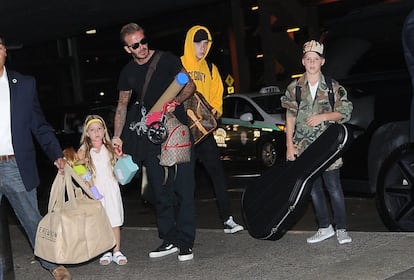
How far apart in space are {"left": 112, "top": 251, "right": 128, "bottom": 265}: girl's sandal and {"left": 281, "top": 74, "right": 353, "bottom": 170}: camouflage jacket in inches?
68.9

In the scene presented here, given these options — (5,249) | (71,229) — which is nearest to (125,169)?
(71,229)

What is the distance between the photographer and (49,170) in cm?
1945

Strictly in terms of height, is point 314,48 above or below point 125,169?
above

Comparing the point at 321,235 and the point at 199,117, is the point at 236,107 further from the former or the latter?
the point at 321,235

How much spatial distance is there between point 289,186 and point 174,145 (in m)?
1.01

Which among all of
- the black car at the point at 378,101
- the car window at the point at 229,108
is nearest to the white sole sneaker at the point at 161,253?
the black car at the point at 378,101

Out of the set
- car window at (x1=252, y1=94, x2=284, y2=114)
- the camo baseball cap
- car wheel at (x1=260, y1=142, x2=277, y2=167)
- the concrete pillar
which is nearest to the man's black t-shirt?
the camo baseball cap

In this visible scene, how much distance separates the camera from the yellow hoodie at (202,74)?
7.45 metres

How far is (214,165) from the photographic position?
786 centimetres

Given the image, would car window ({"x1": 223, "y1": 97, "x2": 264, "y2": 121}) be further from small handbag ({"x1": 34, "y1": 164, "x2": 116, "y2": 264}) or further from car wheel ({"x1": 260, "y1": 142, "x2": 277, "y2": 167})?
small handbag ({"x1": 34, "y1": 164, "x2": 116, "y2": 264})

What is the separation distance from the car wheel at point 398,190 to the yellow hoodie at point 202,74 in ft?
5.39

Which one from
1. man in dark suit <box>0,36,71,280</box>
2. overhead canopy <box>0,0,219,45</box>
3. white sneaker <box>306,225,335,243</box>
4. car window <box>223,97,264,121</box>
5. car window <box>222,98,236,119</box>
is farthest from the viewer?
car window <box>222,98,236,119</box>

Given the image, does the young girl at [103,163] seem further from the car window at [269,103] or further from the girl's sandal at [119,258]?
the car window at [269,103]

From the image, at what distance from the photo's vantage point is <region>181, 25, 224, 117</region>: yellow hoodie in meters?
7.45
